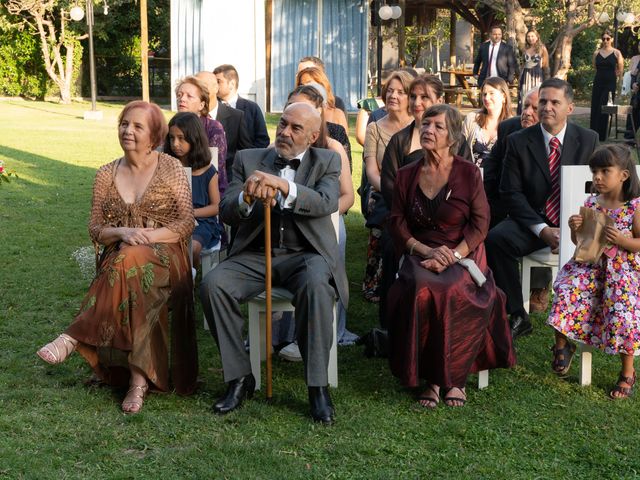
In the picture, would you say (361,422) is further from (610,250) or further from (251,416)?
(610,250)

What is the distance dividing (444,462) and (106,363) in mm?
1886

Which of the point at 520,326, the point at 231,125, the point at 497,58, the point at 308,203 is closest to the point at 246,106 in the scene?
the point at 231,125

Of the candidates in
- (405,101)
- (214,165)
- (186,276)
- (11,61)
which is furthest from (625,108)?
(11,61)

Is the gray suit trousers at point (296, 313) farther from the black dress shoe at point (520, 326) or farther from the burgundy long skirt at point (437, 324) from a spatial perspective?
the black dress shoe at point (520, 326)

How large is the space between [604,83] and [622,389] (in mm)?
13647

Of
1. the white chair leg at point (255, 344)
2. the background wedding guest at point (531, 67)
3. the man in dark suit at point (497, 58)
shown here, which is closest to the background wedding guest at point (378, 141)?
the white chair leg at point (255, 344)

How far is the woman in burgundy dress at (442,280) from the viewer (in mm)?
4746

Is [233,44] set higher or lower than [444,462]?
higher

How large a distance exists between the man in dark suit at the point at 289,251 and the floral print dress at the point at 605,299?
1203 millimetres

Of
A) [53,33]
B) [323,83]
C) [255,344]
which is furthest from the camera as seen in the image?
[53,33]

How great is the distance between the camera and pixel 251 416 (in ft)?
15.0

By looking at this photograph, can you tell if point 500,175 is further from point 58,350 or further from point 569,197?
point 58,350

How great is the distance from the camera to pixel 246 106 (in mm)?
8016

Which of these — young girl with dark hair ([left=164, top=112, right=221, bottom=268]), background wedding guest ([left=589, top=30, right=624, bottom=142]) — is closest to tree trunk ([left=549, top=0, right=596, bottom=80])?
background wedding guest ([left=589, top=30, right=624, bottom=142])
